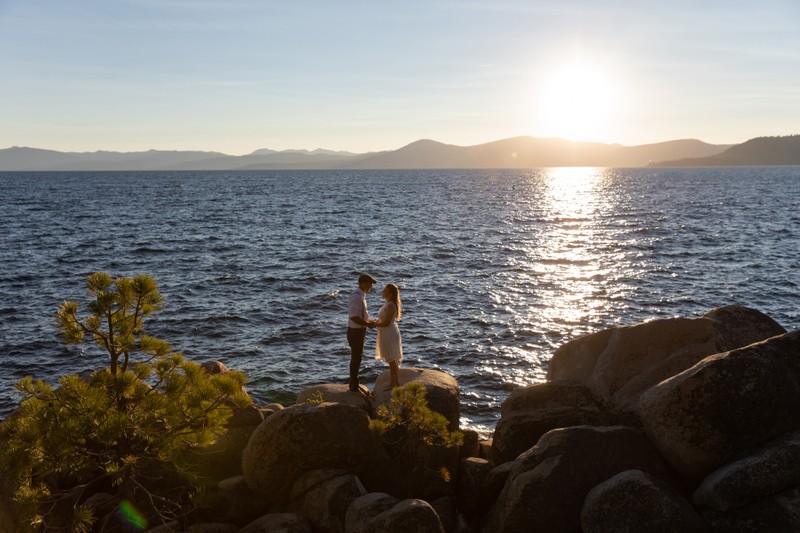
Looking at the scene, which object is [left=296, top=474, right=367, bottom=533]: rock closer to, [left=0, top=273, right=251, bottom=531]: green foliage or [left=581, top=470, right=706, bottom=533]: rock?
[left=0, top=273, right=251, bottom=531]: green foliage

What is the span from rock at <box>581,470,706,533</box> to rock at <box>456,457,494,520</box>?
2231 mm

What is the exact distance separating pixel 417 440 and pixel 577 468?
310 centimetres

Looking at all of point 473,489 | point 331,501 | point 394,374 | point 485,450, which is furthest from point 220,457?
point 485,450

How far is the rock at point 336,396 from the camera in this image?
14320mm

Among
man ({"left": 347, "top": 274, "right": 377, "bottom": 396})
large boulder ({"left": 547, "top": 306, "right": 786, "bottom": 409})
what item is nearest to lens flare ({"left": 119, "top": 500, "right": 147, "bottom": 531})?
man ({"left": 347, "top": 274, "right": 377, "bottom": 396})

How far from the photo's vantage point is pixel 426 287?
38.4 metres

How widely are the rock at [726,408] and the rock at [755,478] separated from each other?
386 millimetres

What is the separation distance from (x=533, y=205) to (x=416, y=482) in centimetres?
9648

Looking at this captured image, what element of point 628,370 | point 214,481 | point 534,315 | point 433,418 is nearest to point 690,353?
point 628,370

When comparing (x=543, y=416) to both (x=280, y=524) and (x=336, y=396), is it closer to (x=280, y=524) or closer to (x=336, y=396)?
(x=336, y=396)

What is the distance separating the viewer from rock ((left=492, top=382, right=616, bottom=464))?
1352cm

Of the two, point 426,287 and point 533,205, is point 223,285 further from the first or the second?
point 533,205

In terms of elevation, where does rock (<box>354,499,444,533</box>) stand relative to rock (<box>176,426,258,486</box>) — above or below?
above

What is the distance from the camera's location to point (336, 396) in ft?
47.9
